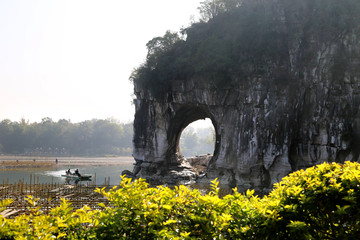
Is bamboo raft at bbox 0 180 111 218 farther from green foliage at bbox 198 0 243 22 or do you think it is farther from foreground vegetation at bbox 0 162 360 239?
green foliage at bbox 198 0 243 22

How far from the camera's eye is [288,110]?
2377 centimetres

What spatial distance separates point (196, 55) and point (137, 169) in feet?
43.1

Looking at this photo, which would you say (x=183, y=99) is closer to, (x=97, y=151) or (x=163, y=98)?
(x=163, y=98)

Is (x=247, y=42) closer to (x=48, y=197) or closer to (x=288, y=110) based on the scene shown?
(x=288, y=110)

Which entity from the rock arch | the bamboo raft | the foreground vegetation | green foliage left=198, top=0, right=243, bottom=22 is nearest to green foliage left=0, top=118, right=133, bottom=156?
the rock arch

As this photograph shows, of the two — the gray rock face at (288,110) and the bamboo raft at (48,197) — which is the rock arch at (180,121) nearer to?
the gray rock face at (288,110)

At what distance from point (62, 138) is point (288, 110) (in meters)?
71.3

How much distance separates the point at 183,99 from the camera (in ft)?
94.9

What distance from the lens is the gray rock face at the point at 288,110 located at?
2177 cm

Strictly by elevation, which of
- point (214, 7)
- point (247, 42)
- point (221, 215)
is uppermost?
point (214, 7)

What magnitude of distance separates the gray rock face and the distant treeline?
4489 centimetres

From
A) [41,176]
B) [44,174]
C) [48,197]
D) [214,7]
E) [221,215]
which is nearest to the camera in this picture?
[221,215]

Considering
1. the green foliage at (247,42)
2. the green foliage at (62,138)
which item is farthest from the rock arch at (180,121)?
the green foliage at (62,138)

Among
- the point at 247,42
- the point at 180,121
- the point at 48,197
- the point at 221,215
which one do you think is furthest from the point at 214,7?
the point at 221,215
